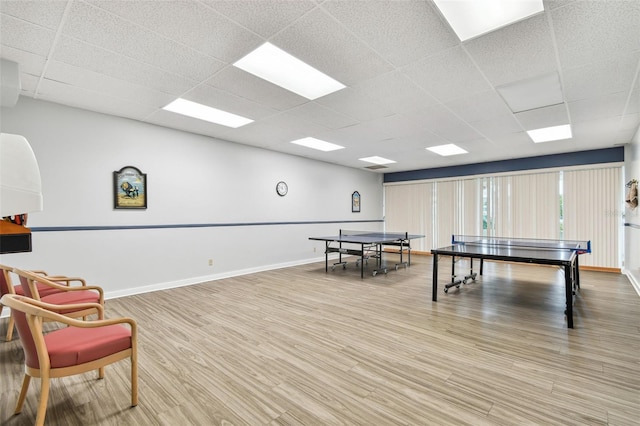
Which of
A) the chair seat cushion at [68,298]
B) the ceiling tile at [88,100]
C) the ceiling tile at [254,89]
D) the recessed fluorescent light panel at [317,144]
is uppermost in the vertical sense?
the ceiling tile at [254,89]

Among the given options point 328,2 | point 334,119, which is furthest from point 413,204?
point 328,2

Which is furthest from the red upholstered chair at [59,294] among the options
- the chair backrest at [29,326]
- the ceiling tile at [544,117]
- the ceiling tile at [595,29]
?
the ceiling tile at [544,117]

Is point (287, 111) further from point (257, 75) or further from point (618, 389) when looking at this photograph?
point (618, 389)

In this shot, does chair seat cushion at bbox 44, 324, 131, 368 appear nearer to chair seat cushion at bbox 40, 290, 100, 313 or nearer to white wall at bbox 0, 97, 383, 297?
chair seat cushion at bbox 40, 290, 100, 313

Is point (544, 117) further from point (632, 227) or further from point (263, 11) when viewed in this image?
point (263, 11)

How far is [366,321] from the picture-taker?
3.48 metres

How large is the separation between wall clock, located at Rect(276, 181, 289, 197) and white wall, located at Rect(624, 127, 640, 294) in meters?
6.46

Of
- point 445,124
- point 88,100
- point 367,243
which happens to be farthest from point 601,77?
point 88,100

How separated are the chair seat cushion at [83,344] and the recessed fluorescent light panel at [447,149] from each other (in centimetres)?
630

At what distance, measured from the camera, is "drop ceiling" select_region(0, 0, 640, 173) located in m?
2.24

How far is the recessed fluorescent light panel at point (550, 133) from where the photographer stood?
5.06m

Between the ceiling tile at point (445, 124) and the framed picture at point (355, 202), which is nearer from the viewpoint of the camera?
the ceiling tile at point (445, 124)

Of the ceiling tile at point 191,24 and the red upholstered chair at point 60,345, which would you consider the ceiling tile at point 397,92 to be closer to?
the ceiling tile at point 191,24

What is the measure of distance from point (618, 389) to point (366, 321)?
2.10 metres
